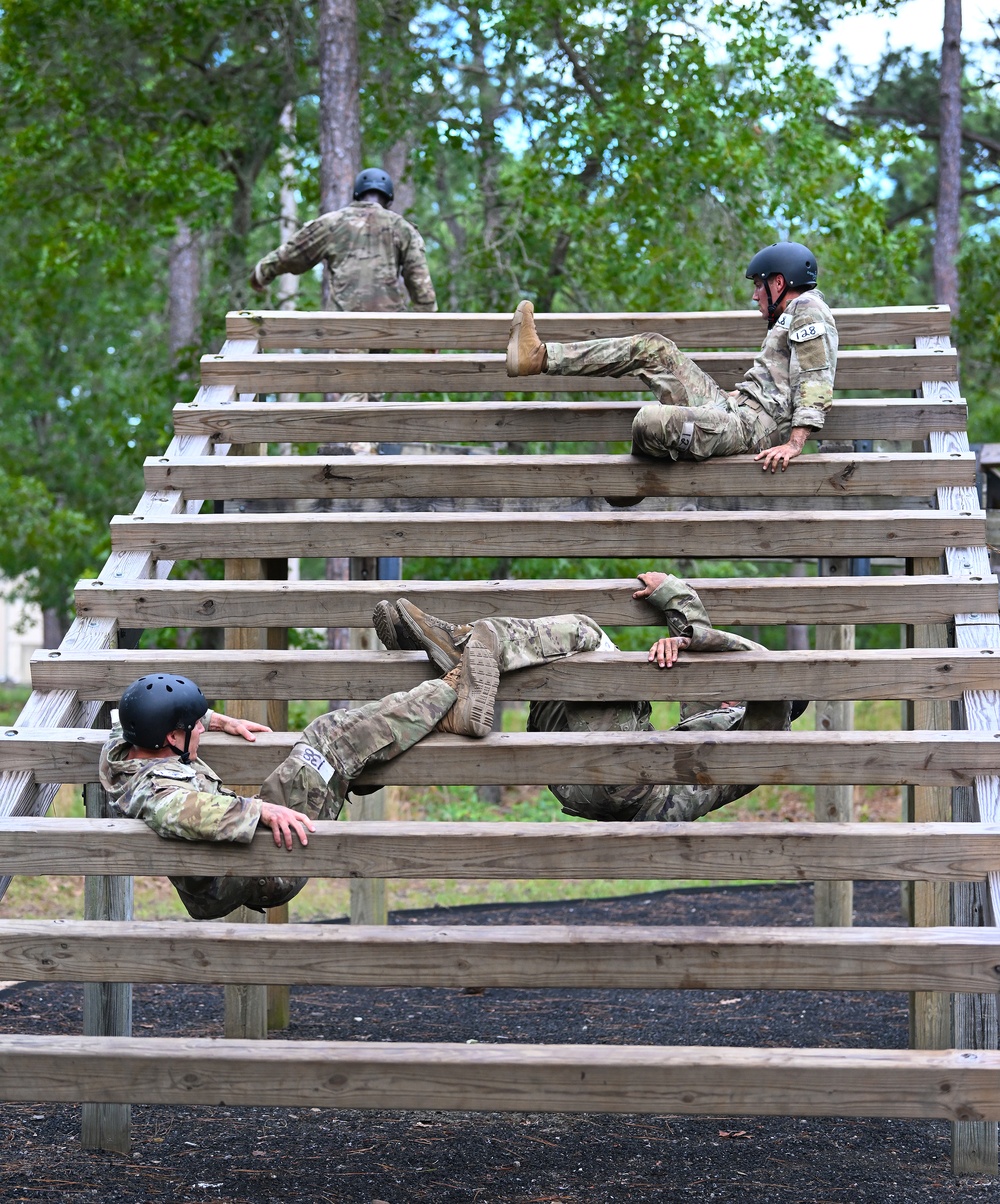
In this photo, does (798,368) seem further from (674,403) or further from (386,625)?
(386,625)

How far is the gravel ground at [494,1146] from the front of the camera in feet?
16.1

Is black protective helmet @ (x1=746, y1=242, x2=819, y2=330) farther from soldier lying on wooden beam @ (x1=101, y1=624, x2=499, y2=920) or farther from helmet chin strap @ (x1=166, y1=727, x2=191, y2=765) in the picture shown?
helmet chin strap @ (x1=166, y1=727, x2=191, y2=765)

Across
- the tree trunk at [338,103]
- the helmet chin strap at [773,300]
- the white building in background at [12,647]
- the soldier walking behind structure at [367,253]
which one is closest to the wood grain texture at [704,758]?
the helmet chin strap at [773,300]

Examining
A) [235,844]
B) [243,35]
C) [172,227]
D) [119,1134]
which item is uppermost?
[243,35]

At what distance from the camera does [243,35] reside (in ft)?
49.1

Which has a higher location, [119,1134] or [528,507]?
[528,507]

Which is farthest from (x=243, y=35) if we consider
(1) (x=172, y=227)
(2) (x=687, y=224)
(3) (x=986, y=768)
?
(3) (x=986, y=768)

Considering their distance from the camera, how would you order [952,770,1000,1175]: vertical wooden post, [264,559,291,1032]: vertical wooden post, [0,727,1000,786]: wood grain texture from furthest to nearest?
[264,559,291,1032]: vertical wooden post, [952,770,1000,1175]: vertical wooden post, [0,727,1000,786]: wood grain texture

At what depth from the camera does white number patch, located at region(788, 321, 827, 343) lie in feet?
19.4

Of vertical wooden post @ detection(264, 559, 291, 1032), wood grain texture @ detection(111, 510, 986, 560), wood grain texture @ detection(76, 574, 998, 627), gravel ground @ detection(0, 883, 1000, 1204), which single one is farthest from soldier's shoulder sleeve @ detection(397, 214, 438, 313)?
gravel ground @ detection(0, 883, 1000, 1204)

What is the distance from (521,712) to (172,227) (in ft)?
37.3

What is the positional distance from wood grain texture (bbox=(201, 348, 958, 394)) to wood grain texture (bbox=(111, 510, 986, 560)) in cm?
116

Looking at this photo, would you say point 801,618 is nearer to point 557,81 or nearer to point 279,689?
point 279,689

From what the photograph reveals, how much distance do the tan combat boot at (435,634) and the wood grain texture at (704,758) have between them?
37cm
